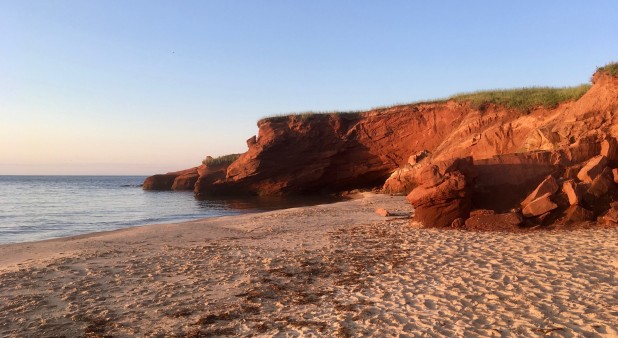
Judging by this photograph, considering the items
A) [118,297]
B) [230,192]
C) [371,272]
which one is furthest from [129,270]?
[230,192]

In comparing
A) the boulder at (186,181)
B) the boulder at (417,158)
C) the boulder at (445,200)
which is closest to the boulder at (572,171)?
the boulder at (445,200)

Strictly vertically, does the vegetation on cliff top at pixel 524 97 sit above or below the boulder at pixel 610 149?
above

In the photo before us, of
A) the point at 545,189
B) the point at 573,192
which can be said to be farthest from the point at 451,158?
the point at 573,192

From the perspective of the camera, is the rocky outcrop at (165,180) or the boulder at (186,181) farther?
the rocky outcrop at (165,180)

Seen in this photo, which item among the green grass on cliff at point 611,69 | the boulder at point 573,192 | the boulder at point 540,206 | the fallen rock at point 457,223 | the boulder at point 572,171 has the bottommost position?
the fallen rock at point 457,223

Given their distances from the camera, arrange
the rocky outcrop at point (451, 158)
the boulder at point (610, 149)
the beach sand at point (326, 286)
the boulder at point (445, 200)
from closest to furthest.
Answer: the beach sand at point (326, 286) → the boulder at point (445, 200) → the rocky outcrop at point (451, 158) → the boulder at point (610, 149)

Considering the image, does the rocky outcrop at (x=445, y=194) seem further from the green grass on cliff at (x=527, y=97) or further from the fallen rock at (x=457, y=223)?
the green grass on cliff at (x=527, y=97)

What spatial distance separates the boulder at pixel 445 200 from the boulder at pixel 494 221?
0.42 m

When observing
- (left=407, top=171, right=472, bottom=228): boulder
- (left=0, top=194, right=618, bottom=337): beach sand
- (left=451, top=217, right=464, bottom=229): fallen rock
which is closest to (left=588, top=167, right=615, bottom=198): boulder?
(left=0, top=194, right=618, bottom=337): beach sand

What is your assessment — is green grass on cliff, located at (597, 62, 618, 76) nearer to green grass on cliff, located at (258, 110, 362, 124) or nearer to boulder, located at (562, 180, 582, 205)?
boulder, located at (562, 180, 582, 205)

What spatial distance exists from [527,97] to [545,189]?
13.9 metres

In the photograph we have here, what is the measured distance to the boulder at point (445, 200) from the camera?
37.1ft

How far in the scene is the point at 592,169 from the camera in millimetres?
11664

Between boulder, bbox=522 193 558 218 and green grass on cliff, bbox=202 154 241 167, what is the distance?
32.8m
